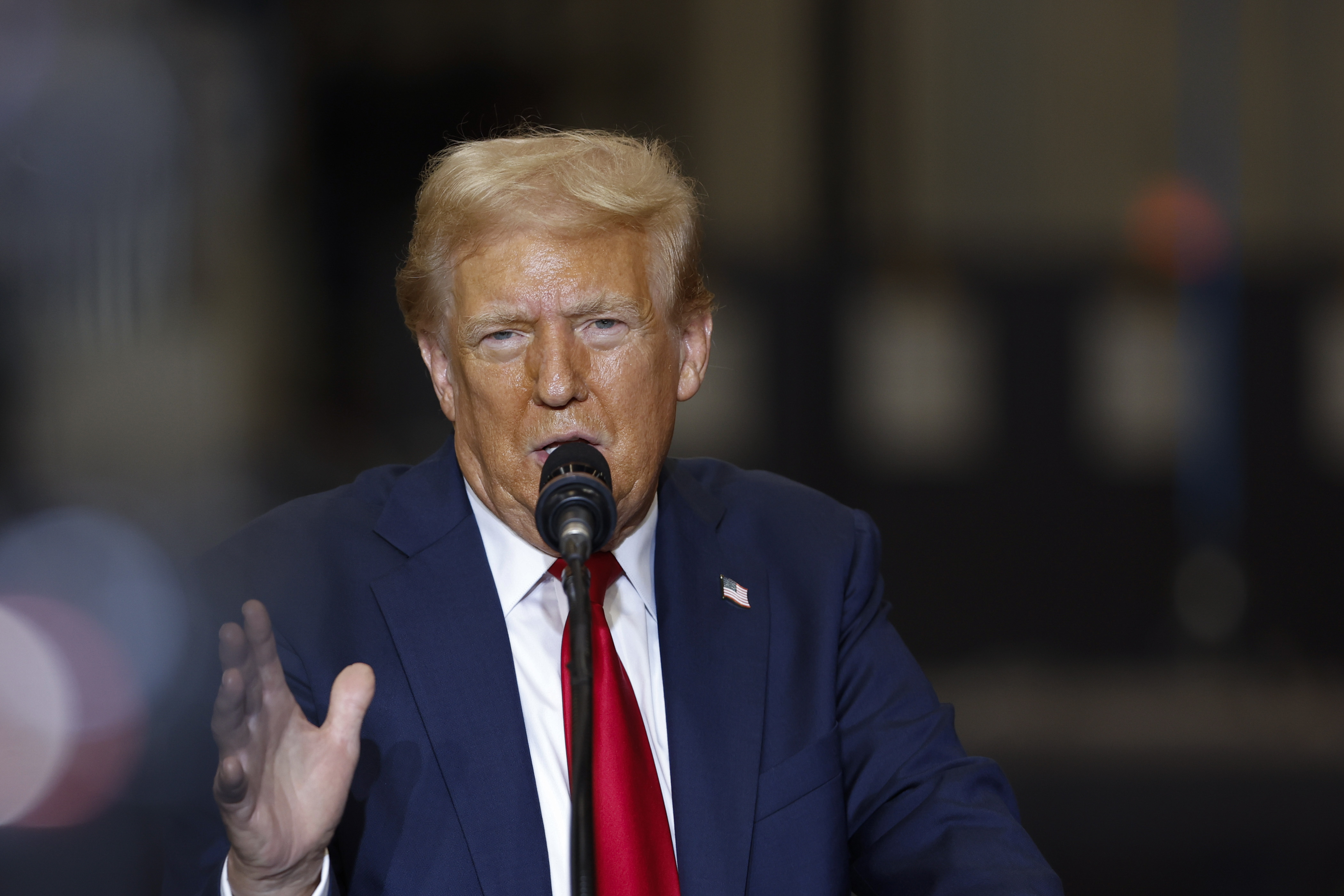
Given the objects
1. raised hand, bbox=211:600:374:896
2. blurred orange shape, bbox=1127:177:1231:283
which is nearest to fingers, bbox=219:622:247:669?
raised hand, bbox=211:600:374:896

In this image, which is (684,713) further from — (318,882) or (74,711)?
(74,711)

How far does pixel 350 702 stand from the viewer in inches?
46.1

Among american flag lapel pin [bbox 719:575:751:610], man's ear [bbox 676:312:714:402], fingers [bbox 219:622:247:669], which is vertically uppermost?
man's ear [bbox 676:312:714:402]

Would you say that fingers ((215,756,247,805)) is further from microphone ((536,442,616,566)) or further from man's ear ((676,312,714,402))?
man's ear ((676,312,714,402))

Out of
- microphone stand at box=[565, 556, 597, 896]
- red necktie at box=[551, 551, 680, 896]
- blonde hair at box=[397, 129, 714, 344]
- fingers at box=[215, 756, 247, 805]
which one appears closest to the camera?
microphone stand at box=[565, 556, 597, 896]

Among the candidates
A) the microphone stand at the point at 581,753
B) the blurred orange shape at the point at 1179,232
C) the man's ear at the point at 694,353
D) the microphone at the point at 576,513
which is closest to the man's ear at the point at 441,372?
the man's ear at the point at 694,353

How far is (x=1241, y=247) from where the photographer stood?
4988mm

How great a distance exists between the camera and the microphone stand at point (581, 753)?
917mm

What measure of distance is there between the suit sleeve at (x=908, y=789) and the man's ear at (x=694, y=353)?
1.08 ft

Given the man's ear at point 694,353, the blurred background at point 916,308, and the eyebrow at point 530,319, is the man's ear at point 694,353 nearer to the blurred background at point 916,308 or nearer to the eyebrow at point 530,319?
the eyebrow at point 530,319

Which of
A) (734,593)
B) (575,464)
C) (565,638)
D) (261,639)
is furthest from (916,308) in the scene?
(261,639)

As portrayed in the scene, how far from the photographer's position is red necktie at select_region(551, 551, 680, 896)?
4.26ft

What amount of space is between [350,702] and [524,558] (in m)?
0.34

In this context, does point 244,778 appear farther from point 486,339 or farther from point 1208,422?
point 1208,422
